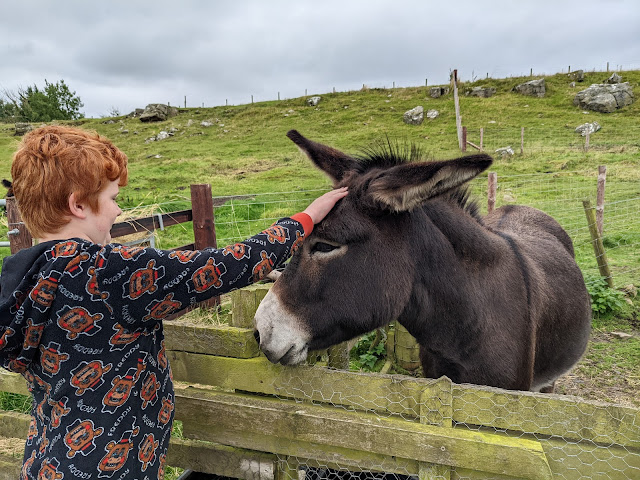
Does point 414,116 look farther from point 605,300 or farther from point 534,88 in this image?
point 605,300

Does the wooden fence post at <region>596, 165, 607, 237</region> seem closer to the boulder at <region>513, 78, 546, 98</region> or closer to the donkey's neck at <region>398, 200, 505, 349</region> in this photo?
the donkey's neck at <region>398, 200, 505, 349</region>

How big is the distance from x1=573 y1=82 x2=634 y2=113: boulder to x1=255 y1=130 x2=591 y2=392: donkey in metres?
33.1

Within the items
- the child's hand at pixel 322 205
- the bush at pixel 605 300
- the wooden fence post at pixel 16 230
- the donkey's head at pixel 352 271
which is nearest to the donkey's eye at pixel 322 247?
the donkey's head at pixel 352 271

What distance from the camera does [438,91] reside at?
37.9m

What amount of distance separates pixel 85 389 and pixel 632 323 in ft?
23.1

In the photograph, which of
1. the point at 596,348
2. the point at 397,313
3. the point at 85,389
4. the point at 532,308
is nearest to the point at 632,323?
the point at 596,348

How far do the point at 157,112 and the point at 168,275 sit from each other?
45167mm

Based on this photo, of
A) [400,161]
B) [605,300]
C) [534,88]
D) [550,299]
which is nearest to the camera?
[400,161]

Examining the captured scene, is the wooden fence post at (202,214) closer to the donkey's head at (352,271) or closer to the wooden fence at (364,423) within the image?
the wooden fence at (364,423)

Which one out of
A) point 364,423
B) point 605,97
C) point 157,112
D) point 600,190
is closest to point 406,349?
point 364,423

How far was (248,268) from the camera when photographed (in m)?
1.61

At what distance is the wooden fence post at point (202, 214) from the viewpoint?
6027 millimetres

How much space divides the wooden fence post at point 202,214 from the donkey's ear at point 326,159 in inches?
147

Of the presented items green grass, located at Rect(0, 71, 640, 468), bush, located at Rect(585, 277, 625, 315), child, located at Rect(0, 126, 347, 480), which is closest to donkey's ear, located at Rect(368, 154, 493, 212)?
child, located at Rect(0, 126, 347, 480)
